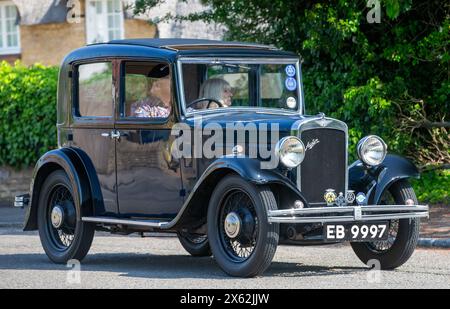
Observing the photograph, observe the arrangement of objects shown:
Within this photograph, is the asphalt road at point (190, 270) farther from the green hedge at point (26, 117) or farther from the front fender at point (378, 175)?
the green hedge at point (26, 117)

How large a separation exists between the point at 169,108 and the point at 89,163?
114cm

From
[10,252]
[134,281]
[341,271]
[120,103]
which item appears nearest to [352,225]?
[341,271]

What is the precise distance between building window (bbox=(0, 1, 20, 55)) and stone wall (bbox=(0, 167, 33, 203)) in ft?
33.5

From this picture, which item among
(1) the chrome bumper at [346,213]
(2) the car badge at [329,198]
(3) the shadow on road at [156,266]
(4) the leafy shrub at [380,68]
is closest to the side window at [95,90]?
(3) the shadow on road at [156,266]

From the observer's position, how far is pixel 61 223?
1110cm

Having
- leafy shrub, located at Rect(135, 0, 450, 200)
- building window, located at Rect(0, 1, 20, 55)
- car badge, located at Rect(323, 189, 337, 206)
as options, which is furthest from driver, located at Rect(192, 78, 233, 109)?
building window, located at Rect(0, 1, 20, 55)

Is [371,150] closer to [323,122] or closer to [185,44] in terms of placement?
[323,122]

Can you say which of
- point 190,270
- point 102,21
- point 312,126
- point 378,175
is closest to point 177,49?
point 312,126

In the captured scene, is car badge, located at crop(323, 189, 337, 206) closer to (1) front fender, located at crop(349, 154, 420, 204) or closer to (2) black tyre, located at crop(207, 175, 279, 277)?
(1) front fender, located at crop(349, 154, 420, 204)

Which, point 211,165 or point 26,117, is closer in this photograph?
point 211,165

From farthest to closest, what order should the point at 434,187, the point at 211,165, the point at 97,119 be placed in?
the point at 434,187
the point at 97,119
the point at 211,165

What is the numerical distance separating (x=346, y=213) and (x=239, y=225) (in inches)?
35.8

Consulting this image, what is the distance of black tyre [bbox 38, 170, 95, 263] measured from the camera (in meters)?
10.8

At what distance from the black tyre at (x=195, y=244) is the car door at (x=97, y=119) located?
117cm
